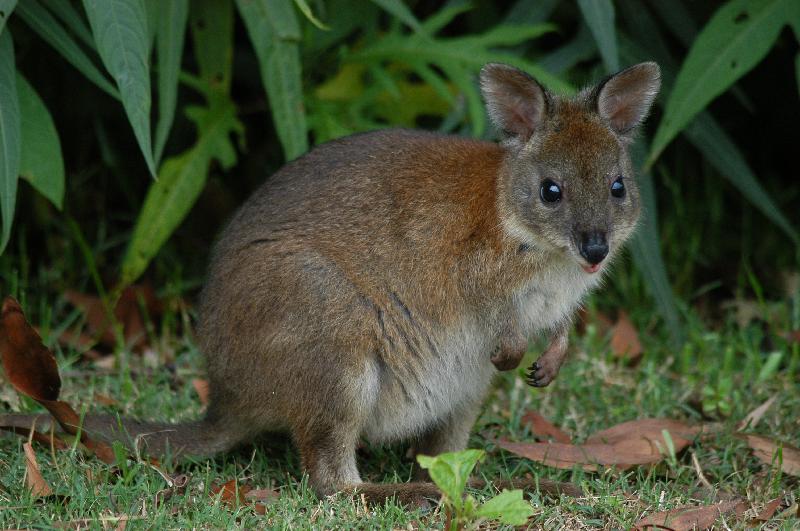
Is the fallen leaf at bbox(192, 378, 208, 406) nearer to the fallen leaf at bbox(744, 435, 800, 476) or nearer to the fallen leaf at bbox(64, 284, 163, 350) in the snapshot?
the fallen leaf at bbox(64, 284, 163, 350)

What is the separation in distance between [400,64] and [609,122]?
197 cm

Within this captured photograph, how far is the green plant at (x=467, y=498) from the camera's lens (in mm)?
3020

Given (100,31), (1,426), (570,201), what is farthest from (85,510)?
(570,201)

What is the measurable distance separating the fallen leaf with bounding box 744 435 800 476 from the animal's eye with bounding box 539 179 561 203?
44.4 inches

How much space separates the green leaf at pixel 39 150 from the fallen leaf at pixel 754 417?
8.77 feet

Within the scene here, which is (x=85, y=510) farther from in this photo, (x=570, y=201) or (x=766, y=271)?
(x=766, y=271)

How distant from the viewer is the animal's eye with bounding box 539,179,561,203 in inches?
149

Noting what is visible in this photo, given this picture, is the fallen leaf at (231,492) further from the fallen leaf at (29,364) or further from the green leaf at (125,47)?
the green leaf at (125,47)

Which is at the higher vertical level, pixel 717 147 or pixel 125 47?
pixel 125 47

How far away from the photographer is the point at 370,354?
379 cm

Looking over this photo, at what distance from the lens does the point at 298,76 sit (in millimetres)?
4727

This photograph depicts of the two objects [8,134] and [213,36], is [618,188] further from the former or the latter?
[213,36]

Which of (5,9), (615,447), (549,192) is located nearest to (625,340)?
(615,447)

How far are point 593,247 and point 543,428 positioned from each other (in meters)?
1.00
